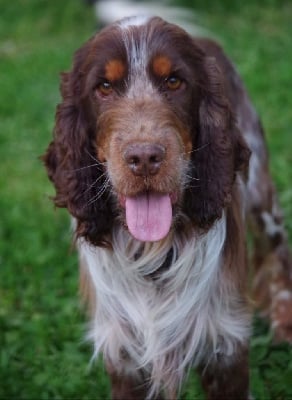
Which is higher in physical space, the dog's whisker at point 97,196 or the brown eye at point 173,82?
the brown eye at point 173,82

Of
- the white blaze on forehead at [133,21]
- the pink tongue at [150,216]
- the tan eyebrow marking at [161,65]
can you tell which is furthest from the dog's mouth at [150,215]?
the white blaze on forehead at [133,21]

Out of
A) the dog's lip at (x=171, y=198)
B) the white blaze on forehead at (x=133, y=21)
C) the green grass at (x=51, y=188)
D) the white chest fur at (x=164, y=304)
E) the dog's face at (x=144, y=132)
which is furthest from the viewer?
the green grass at (x=51, y=188)

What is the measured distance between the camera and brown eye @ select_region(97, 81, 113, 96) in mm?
3662

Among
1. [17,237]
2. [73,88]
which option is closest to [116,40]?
[73,88]

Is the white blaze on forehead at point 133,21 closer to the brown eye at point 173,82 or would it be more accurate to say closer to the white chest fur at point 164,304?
the brown eye at point 173,82

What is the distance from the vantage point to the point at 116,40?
11.9ft

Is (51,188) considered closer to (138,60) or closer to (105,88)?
(105,88)

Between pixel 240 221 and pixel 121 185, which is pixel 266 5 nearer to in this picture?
pixel 240 221

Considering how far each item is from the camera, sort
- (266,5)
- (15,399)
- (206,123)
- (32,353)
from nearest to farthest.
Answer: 1. (206,123)
2. (15,399)
3. (32,353)
4. (266,5)

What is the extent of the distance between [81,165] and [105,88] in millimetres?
367

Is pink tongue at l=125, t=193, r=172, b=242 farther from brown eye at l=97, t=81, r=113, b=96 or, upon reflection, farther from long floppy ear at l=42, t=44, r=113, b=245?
brown eye at l=97, t=81, r=113, b=96

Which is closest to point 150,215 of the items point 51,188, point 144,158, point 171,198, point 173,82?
point 171,198

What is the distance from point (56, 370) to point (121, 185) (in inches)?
70.8

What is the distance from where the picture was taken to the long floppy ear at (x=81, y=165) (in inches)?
A: 151
